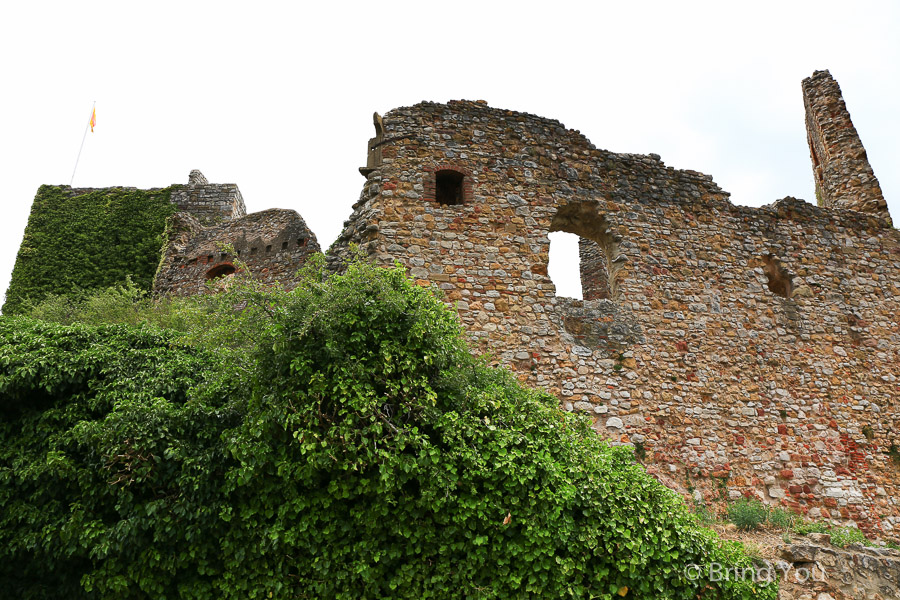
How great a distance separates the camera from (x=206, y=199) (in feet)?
50.4

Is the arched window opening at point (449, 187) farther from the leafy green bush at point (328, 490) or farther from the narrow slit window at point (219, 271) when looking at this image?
the narrow slit window at point (219, 271)

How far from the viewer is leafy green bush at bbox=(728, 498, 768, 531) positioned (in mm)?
7277

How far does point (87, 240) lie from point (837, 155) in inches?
690

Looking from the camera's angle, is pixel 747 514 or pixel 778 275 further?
pixel 778 275

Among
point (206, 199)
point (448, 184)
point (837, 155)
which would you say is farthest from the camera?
point (206, 199)

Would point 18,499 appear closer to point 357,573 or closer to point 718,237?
point 357,573

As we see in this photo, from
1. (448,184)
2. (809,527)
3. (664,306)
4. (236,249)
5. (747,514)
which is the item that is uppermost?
(448,184)

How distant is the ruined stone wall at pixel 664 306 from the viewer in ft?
26.2

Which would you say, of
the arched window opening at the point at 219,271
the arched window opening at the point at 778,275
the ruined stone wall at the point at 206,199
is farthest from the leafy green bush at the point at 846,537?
the ruined stone wall at the point at 206,199

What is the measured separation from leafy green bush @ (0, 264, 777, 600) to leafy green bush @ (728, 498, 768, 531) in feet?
8.39

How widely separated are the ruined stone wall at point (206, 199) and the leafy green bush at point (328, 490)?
10281 millimetres

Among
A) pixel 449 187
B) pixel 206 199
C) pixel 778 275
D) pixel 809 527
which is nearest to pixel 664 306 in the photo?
pixel 778 275

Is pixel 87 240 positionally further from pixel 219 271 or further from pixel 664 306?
pixel 664 306

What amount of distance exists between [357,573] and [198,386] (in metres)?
2.42
